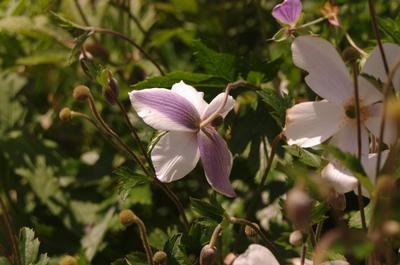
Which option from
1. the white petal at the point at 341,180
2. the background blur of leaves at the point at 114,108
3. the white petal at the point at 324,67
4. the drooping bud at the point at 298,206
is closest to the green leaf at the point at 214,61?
the background blur of leaves at the point at 114,108

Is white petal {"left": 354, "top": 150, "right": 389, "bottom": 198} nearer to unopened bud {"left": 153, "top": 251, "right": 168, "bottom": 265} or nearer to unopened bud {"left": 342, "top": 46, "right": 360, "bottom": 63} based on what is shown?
unopened bud {"left": 342, "top": 46, "right": 360, "bottom": 63}

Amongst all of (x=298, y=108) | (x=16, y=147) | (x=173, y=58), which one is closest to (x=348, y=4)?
(x=173, y=58)

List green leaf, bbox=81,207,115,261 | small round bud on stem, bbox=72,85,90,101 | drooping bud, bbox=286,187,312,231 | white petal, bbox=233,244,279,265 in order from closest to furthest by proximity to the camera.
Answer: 1. drooping bud, bbox=286,187,312,231
2. white petal, bbox=233,244,279,265
3. small round bud on stem, bbox=72,85,90,101
4. green leaf, bbox=81,207,115,261

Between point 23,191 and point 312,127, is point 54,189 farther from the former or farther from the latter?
point 312,127

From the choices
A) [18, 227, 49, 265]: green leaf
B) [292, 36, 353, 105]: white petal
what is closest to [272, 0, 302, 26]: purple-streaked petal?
[292, 36, 353, 105]: white petal

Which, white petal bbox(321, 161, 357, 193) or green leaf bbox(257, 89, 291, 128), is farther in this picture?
green leaf bbox(257, 89, 291, 128)

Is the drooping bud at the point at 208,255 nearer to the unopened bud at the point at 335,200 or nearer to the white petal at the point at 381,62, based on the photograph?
the unopened bud at the point at 335,200
